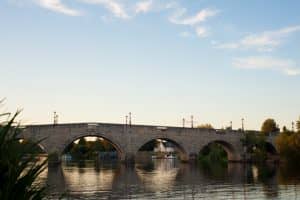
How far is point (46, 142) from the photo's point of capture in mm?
53625

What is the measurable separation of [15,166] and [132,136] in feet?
181

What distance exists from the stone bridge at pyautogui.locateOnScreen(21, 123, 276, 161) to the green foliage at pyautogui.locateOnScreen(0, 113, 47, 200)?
41.2 m

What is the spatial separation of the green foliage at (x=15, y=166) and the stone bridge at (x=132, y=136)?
4118cm

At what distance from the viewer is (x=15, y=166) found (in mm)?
4227

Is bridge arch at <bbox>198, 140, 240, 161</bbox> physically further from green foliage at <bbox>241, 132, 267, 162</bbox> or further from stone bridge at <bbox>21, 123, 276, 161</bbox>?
green foliage at <bbox>241, 132, 267, 162</bbox>

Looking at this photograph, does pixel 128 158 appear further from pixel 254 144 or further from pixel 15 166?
pixel 15 166

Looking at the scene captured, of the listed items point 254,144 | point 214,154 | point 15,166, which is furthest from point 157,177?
point 214,154

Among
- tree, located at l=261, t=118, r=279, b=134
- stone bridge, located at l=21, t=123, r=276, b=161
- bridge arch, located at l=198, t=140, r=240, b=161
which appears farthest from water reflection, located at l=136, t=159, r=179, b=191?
tree, located at l=261, t=118, r=279, b=134

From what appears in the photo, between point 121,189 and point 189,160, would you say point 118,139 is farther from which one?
point 121,189

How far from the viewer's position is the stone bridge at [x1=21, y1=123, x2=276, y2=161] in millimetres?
53987

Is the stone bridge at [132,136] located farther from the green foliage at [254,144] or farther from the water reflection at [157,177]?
the water reflection at [157,177]

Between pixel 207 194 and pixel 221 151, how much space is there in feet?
191

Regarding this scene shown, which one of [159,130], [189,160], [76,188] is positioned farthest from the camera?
[189,160]

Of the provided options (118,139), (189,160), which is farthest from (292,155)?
(118,139)
